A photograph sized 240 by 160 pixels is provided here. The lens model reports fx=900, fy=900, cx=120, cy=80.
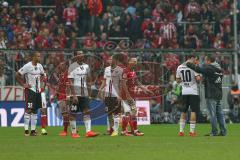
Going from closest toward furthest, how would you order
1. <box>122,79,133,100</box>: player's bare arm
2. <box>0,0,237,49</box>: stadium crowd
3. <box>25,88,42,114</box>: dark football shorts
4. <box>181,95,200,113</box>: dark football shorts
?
<box>181,95,200,113</box>: dark football shorts
<box>122,79,133,100</box>: player's bare arm
<box>25,88,42,114</box>: dark football shorts
<box>0,0,237,49</box>: stadium crowd

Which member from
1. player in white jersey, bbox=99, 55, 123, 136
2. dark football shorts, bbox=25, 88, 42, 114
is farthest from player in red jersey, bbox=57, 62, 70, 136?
player in white jersey, bbox=99, 55, 123, 136

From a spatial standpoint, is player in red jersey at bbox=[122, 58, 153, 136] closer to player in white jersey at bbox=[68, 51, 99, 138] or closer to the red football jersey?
player in white jersey at bbox=[68, 51, 99, 138]

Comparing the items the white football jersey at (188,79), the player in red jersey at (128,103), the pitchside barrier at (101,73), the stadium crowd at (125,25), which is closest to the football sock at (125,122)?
the player in red jersey at (128,103)

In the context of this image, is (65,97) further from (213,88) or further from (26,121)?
(213,88)

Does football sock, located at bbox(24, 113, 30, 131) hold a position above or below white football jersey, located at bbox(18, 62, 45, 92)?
below

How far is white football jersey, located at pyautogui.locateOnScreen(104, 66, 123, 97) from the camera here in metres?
26.5

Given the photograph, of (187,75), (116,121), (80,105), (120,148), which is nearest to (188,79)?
(187,75)

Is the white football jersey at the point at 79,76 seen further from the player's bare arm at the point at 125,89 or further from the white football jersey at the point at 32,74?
the white football jersey at the point at 32,74

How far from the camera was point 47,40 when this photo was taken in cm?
3941

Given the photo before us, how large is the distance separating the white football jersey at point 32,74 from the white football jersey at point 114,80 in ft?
6.63

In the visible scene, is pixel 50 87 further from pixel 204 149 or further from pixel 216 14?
pixel 204 149

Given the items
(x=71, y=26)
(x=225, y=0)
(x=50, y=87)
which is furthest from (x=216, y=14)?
(x=50, y=87)

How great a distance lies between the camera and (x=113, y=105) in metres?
26.4

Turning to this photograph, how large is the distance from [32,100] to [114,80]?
256 cm
